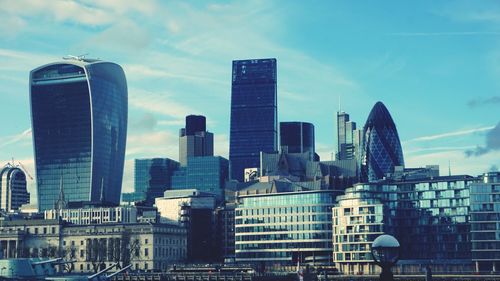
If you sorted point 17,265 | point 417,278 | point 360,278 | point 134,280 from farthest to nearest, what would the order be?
point 134,280
point 360,278
point 417,278
point 17,265

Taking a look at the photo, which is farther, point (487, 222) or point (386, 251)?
point (487, 222)

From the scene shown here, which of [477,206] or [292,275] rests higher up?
[477,206]

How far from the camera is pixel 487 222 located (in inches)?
7500

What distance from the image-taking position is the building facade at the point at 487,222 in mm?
189750

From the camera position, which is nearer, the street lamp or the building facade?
the street lamp

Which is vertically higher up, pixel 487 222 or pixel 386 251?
pixel 487 222

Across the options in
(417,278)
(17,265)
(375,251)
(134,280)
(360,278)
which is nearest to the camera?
(375,251)

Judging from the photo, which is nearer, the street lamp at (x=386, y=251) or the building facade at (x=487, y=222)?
the street lamp at (x=386, y=251)

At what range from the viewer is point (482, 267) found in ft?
627

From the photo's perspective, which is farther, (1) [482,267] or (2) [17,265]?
(1) [482,267]

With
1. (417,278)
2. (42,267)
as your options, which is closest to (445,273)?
(417,278)

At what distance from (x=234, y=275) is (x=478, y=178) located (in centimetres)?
6229

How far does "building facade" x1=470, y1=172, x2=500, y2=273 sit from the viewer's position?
190 m

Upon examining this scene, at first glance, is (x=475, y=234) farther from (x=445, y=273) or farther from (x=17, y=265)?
(x=17, y=265)
